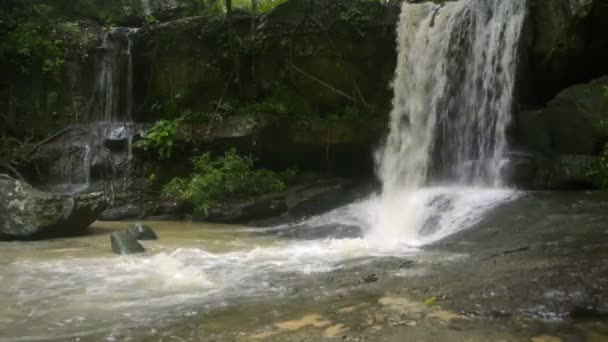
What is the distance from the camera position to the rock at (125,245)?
781cm

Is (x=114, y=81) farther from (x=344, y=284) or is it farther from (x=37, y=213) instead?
(x=344, y=284)

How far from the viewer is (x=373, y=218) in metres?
10.9

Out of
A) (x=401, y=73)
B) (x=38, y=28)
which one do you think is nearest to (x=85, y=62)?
(x=38, y=28)

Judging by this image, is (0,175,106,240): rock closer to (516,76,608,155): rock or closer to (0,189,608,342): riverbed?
(0,189,608,342): riverbed

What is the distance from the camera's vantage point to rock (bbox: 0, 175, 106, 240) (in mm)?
9266

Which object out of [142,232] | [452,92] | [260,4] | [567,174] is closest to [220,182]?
[142,232]

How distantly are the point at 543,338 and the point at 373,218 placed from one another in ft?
23.8

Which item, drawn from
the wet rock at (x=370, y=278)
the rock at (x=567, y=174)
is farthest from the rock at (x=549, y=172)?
the wet rock at (x=370, y=278)

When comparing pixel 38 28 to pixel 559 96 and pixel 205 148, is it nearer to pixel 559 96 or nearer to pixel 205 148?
pixel 205 148

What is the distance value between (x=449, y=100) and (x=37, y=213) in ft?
27.1

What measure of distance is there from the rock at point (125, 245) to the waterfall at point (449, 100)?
4.24m

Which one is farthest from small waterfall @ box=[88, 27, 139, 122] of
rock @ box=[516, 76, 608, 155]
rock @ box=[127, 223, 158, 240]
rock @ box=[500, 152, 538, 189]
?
rock @ box=[516, 76, 608, 155]

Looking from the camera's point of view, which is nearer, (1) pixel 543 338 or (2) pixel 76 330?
(1) pixel 543 338

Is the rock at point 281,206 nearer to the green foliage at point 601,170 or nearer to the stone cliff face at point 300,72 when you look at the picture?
the stone cliff face at point 300,72
